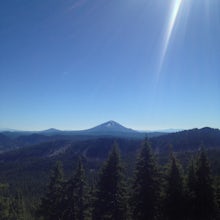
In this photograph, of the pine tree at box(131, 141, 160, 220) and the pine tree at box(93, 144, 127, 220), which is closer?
the pine tree at box(131, 141, 160, 220)

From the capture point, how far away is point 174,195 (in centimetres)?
3030

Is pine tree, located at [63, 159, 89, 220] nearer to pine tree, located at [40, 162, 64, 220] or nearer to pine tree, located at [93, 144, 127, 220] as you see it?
pine tree, located at [40, 162, 64, 220]

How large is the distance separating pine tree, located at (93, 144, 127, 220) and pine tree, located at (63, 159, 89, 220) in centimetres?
251

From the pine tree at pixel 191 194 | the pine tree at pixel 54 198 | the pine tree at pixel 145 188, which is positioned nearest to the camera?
the pine tree at pixel 145 188

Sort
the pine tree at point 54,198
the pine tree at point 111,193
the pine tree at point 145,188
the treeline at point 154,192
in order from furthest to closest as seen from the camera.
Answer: the pine tree at point 54,198 < the pine tree at point 111,193 < the treeline at point 154,192 < the pine tree at point 145,188

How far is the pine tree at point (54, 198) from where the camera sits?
33.9 meters

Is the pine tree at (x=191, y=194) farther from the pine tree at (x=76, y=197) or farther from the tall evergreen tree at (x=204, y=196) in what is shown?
the pine tree at (x=76, y=197)

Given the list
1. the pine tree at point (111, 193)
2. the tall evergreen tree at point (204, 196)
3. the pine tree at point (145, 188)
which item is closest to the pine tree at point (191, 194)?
the tall evergreen tree at point (204, 196)

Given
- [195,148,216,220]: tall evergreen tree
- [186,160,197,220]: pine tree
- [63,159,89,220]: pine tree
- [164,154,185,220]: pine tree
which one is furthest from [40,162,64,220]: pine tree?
[195,148,216,220]: tall evergreen tree

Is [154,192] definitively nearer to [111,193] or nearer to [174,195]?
[174,195]

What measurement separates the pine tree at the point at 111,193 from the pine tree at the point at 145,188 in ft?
5.04

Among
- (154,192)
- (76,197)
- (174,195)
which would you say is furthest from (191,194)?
(76,197)

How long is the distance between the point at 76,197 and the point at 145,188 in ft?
31.0

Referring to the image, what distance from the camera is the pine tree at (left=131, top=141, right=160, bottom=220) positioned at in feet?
97.7
